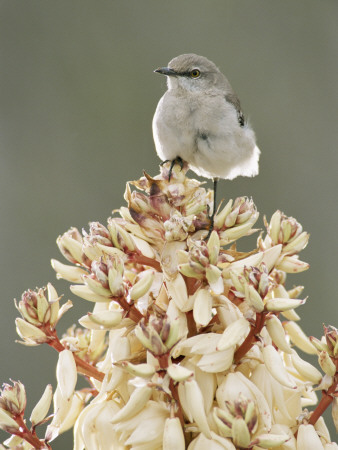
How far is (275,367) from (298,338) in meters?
0.13

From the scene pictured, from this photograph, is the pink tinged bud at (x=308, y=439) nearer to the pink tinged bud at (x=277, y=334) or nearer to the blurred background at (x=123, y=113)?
the pink tinged bud at (x=277, y=334)

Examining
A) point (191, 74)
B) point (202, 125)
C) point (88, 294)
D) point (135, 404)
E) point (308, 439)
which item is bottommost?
point (308, 439)

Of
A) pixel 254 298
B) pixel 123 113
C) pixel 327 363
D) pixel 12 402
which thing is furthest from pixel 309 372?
pixel 123 113

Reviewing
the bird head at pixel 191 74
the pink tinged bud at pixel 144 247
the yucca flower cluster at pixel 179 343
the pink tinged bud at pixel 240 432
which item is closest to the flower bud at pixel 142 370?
the yucca flower cluster at pixel 179 343

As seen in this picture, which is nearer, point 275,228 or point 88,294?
point 88,294

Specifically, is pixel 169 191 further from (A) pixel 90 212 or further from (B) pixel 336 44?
(B) pixel 336 44

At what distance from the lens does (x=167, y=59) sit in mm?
3924

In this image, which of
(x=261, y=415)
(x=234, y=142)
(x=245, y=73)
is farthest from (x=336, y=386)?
(x=245, y=73)

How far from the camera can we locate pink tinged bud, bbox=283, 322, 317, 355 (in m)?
0.90

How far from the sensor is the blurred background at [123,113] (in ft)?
10.9

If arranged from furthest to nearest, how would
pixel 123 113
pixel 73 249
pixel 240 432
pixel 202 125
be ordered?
pixel 123 113 → pixel 202 125 → pixel 73 249 → pixel 240 432

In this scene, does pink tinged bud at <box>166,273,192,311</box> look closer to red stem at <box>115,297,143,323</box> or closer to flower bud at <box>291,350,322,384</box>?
red stem at <box>115,297,143,323</box>

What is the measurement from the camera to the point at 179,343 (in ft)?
2.67

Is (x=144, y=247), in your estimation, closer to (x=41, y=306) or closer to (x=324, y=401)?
(x=41, y=306)
